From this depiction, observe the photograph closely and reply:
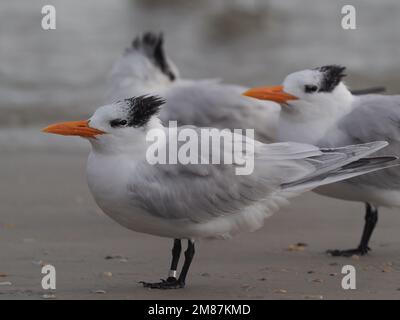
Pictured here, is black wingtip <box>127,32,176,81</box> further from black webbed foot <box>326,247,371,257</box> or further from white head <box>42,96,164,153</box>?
white head <box>42,96,164,153</box>

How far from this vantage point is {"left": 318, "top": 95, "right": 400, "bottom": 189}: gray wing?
222 inches

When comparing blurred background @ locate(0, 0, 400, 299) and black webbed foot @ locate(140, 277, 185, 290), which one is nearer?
black webbed foot @ locate(140, 277, 185, 290)

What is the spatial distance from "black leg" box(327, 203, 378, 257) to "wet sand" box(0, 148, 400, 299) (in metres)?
0.06

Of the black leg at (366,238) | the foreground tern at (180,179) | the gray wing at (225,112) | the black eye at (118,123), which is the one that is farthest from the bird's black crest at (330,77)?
the black eye at (118,123)

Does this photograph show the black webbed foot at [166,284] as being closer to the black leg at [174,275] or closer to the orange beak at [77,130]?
the black leg at [174,275]

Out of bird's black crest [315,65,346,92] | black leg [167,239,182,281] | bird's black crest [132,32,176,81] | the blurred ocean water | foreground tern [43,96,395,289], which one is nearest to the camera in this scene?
foreground tern [43,96,395,289]

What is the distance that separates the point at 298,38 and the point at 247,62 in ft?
4.29

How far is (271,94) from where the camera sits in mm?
5621

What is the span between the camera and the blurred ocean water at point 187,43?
11.2m

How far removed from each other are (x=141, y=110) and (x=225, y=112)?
2.37 m

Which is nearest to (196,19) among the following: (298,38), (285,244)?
(298,38)

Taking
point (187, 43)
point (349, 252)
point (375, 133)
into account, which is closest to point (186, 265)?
A: point (349, 252)

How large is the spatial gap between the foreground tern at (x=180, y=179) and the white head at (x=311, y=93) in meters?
0.80

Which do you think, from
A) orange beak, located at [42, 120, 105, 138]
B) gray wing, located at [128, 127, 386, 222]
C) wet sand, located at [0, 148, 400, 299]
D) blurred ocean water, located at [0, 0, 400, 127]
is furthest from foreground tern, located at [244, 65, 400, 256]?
blurred ocean water, located at [0, 0, 400, 127]
